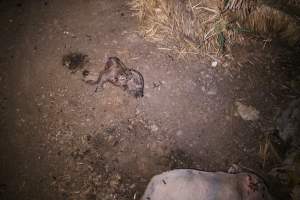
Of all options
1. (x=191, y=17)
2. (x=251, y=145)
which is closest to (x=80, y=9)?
(x=191, y=17)

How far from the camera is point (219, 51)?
11.0 feet

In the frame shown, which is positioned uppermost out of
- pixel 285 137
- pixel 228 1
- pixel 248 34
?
pixel 228 1

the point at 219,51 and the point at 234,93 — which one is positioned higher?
the point at 219,51

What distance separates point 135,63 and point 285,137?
1732mm

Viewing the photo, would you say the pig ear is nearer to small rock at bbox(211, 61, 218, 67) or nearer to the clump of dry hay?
the clump of dry hay

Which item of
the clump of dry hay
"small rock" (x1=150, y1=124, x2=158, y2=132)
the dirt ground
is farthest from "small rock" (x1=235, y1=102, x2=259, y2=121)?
→ "small rock" (x1=150, y1=124, x2=158, y2=132)

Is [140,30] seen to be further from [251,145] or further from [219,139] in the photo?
[251,145]

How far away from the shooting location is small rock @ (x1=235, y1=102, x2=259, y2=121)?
9.73 ft

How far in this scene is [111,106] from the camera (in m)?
2.98

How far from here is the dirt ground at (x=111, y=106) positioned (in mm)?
2619

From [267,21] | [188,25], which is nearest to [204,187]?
[188,25]

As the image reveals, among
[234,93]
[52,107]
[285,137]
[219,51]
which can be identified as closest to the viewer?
[285,137]

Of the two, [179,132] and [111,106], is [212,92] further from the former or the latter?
[111,106]

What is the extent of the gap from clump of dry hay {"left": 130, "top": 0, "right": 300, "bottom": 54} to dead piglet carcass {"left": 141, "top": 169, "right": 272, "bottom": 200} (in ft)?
5.26
